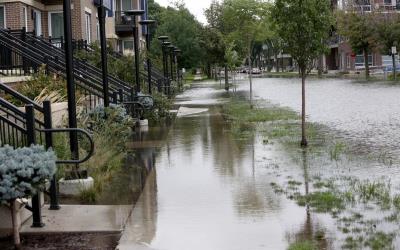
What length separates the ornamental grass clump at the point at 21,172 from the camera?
652 cm

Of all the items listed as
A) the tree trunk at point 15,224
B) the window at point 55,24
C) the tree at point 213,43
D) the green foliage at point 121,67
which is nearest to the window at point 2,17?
the green foliage at point 121,67

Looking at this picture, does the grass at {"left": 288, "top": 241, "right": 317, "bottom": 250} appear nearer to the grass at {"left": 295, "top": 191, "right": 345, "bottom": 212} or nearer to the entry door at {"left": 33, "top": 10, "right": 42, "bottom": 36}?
the grass at {"left": 295, "top": 191, "right": 345, "bottom": 212}

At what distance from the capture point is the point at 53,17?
3008 cm

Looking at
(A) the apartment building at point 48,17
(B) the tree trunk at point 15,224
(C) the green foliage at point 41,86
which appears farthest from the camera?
(A) the apartment building at point 48,17

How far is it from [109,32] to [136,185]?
106 ft

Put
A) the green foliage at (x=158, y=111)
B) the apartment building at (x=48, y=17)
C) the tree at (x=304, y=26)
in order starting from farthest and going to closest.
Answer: the apartment building at (x=48, y=17)
the green foliage at (x=158, y=111)
the tree at (x=304, y=26)

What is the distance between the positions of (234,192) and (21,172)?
406cm

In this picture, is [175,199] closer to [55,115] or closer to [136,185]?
[136,185]

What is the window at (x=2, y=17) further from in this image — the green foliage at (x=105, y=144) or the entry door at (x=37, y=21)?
the green foliage at (x=105, y=144)

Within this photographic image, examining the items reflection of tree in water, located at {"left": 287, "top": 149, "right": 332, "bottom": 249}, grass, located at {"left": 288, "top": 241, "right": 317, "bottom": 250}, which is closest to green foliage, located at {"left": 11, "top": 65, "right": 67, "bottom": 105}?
reflection of tree in water, located at {"left": 287, "top": 149, "right": 332, "bottom": 249}

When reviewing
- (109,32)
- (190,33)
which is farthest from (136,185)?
(190,33)

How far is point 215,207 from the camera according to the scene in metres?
8.81

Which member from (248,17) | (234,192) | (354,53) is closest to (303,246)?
(234,192)

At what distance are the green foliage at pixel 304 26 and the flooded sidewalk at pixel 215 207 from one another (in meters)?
2.31
